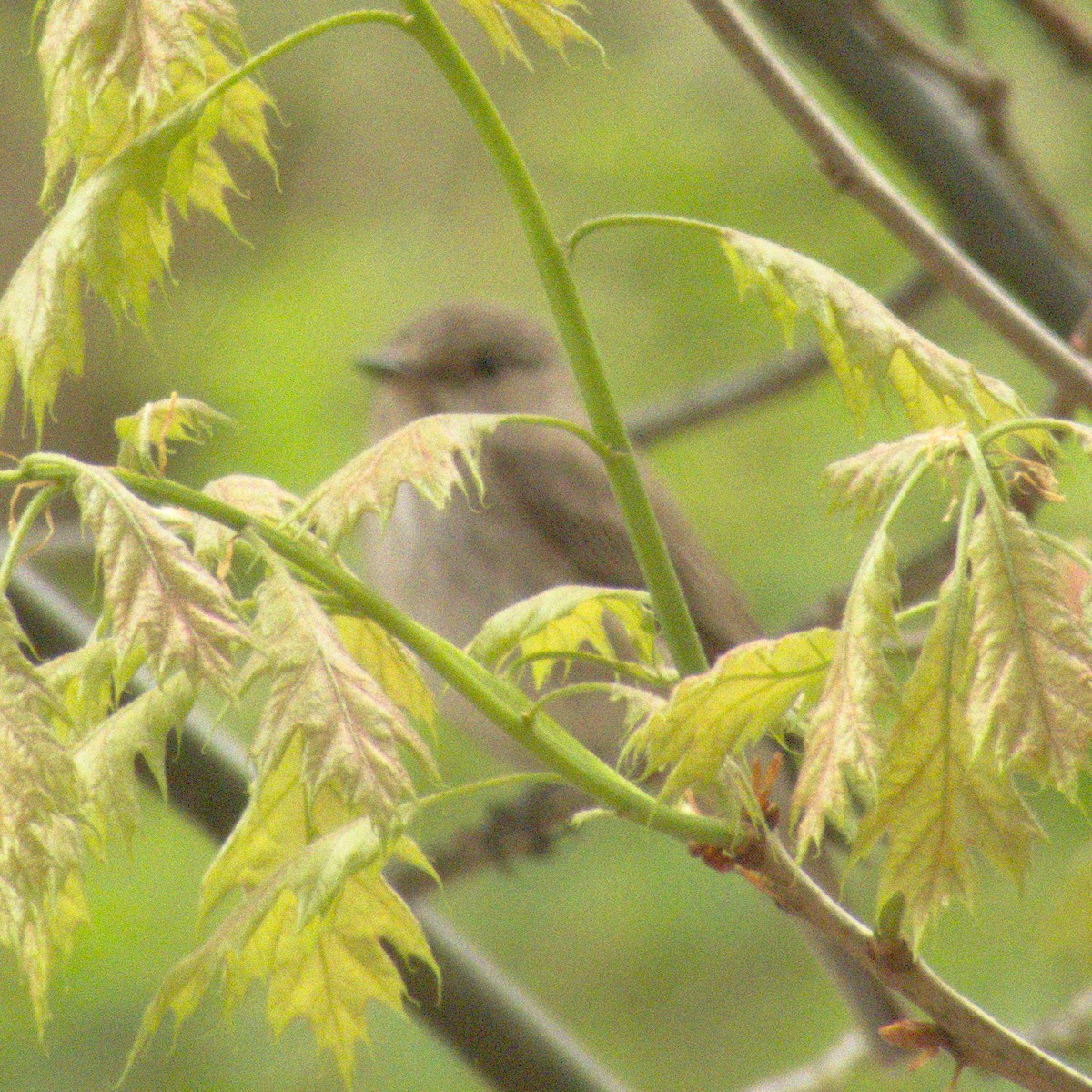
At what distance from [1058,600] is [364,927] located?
548 millimetres

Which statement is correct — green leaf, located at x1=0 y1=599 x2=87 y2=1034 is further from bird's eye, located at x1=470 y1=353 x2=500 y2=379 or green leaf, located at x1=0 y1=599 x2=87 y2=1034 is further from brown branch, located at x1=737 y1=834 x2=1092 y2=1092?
bird's eye, located at x1=470 y1=353 x2=500 y2=379

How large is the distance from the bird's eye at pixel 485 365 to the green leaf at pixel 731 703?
11.7 feet

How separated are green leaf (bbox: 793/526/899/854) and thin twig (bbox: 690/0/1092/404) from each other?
37.8 inches

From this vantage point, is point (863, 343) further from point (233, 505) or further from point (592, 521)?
point (592, 521)

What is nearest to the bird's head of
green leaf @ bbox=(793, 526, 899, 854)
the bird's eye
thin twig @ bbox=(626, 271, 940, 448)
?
the bird's eye

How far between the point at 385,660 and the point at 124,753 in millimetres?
206

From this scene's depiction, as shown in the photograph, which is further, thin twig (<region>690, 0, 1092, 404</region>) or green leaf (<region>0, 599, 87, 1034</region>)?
thin twig (<region>690, 0, 1092, 404</region>)

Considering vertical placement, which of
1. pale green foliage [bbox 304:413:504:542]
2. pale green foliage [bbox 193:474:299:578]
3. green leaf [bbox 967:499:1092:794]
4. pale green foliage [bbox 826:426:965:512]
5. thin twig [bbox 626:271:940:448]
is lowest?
thin twig [bbox 626:271:940:448]

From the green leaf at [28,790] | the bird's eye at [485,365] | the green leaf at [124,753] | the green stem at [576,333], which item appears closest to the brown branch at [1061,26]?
the green stem at [576,333]

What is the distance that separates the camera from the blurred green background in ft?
13.9

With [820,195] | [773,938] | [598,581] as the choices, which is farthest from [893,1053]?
[820,195]

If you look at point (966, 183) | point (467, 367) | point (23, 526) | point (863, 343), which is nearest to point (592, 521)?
point (467, 367)

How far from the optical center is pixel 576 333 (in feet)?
3.58

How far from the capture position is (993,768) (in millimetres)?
923
